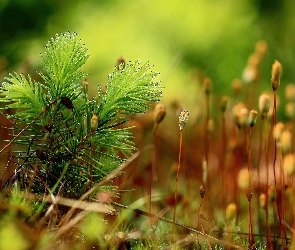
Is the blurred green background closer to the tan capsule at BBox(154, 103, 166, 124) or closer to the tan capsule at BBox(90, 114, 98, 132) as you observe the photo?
the tan capsule at BBox(154, 103, 166, 124)

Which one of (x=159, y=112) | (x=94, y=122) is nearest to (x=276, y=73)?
(x=159, y=112)

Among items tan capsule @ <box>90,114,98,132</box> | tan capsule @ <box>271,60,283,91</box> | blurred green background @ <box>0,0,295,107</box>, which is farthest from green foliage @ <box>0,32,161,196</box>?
blurred green background @ <box>0,0,295,107</box>

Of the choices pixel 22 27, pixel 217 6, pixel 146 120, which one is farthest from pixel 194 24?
pixel 146 120

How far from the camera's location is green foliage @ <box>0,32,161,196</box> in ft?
2.00

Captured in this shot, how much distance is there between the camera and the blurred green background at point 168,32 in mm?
2004

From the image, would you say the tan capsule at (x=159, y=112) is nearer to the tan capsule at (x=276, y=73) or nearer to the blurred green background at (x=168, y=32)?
the tan capsule at (x=276, y=73)

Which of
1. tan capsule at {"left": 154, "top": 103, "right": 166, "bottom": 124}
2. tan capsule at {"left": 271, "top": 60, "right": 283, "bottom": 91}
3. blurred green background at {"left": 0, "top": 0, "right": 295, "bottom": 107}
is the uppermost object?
blurred green background at {"left": 0, "top": 0, "right": 295, "bottom": 107}

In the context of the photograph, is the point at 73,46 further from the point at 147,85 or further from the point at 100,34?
the point at 100,34

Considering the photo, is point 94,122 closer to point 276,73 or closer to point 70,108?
point 70,108

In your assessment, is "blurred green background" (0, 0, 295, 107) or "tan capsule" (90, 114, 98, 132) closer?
"tan capsule" (90, 114, 98, 132)

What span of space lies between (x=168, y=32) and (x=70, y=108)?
1663 millimetres

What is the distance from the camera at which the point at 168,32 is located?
7.21 feet

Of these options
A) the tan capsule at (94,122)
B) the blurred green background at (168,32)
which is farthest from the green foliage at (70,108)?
the blurred green background at (168,32)

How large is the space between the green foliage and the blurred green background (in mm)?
1323
